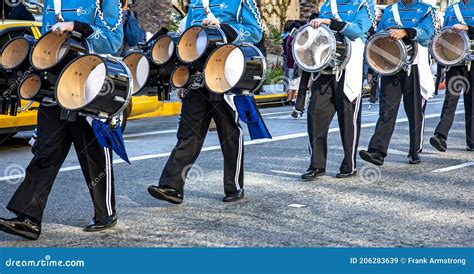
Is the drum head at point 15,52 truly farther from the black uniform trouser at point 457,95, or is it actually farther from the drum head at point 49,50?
the black uniform trouser at point 457,95

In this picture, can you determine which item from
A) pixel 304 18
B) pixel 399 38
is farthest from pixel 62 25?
pixel 304 18

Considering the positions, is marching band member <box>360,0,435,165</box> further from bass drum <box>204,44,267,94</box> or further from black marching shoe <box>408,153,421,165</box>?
bass drum <box>204,44,267,94</box>

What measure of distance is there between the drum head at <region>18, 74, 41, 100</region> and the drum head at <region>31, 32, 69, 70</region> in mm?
146

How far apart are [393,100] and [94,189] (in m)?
4.36

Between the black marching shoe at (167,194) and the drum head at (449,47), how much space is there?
14.7 ft

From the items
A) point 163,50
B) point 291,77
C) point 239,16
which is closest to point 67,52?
point 163,50

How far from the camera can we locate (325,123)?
923 centimetres

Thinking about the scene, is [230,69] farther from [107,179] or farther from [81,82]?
[81,82]

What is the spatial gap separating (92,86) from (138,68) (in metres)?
1.04

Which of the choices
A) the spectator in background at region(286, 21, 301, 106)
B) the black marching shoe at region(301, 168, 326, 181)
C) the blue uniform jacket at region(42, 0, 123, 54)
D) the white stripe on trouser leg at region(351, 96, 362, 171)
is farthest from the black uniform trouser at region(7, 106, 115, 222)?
the spectator in background at region(286, 21, 301, 106)

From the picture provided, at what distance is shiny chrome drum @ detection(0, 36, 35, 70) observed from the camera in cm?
645

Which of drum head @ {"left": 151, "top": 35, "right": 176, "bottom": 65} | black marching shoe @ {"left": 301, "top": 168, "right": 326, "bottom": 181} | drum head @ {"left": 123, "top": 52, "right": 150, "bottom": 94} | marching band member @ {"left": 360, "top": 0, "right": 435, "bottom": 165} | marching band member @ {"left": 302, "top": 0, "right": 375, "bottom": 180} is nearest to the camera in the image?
drum head @ {"left": 123, "top": 52, "right": 150, "bottom": 94}

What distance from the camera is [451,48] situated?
11.2 m

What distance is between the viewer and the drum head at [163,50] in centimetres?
746
